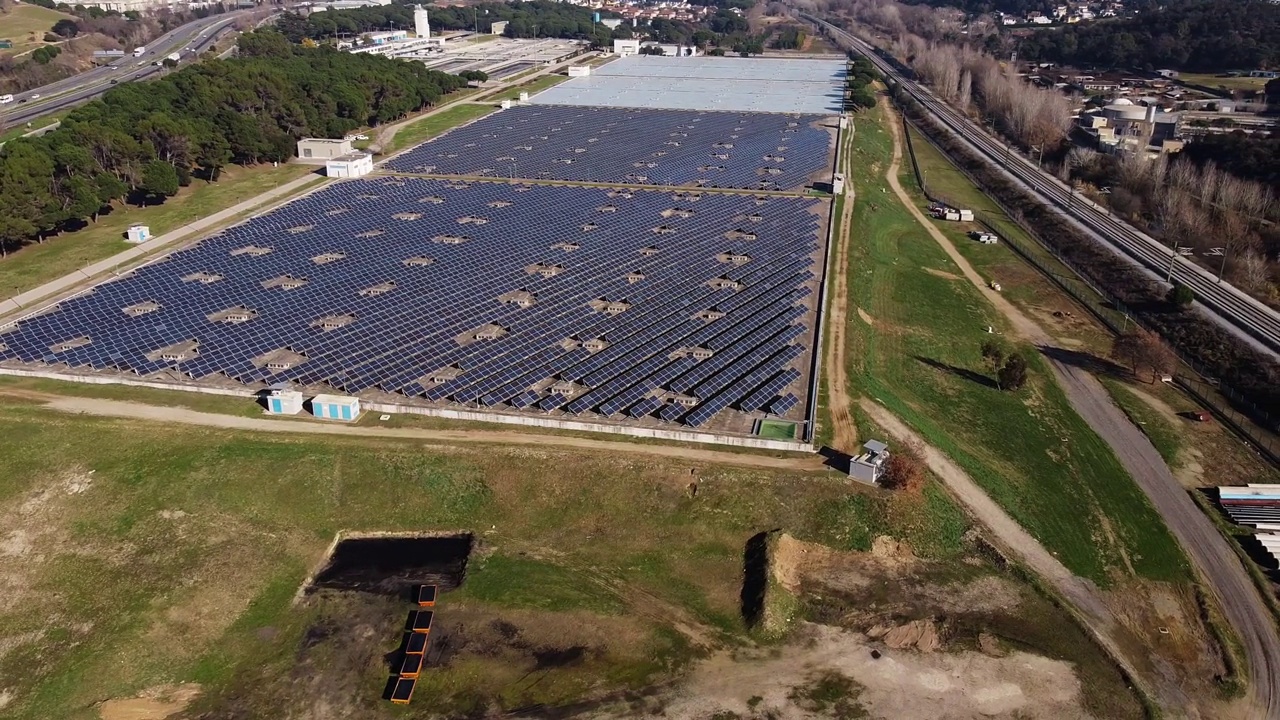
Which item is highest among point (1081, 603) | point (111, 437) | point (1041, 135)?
point (1041, 135)

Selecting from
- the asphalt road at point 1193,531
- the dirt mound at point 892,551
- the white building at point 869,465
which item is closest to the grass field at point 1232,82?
the asphalt road at point 1193,531

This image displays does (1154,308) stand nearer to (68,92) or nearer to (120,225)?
(120,225)

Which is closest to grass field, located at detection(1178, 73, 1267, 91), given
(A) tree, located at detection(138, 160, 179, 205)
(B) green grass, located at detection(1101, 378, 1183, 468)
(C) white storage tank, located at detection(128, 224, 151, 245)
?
(B) green grass, located at detection(1101, 378, 1183, 468)

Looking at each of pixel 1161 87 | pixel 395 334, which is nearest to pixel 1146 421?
pixel 395 334

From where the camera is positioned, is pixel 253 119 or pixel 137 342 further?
pixel 253 119

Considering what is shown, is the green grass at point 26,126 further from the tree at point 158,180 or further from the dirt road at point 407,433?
the dirt road at point 407,433

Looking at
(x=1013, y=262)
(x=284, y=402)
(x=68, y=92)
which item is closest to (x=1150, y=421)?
(x=1013, y=262)

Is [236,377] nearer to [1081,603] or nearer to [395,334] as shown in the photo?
[395,334]

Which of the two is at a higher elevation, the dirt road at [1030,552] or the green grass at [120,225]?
the green grass at [120,225]

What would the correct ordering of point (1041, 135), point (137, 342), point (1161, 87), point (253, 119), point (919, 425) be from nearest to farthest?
point (919, 425) < point (137, 342) < point (253, 119) < point (1041, 135) < point (1161, 87)
